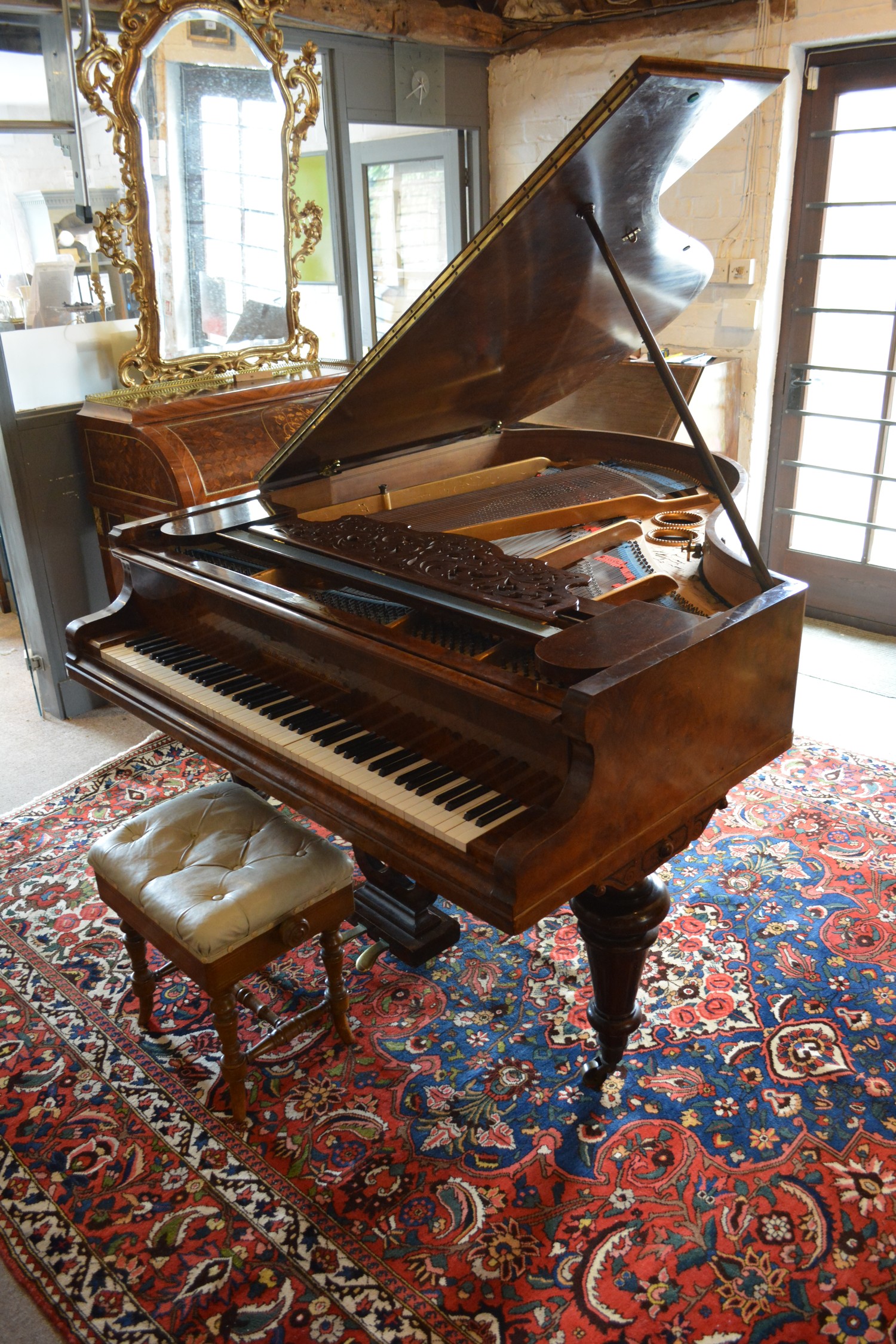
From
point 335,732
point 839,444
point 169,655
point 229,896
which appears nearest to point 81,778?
point 169,655

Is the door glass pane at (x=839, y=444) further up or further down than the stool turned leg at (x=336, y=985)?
further up

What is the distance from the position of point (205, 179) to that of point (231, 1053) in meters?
3.33

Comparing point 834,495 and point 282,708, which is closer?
point 282,708

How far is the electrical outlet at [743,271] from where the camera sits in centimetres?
459

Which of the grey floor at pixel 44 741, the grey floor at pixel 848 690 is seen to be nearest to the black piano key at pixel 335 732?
the grey floor at pixel 44 741

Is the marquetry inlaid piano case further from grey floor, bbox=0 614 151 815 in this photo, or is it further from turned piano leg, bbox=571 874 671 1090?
turned piano leg, bbox=571 874 671 1090

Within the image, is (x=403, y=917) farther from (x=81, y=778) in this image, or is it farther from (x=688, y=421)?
(x=81, y=778)

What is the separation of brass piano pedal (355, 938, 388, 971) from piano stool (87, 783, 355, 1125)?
249mm

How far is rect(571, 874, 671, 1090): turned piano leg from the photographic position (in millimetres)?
2012

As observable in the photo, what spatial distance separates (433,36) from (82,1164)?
5.13 meters

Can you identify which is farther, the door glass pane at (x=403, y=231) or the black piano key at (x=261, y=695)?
the door glass pane at (x=403, y=231)

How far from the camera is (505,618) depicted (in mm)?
1948

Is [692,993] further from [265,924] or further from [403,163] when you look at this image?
[403,163]

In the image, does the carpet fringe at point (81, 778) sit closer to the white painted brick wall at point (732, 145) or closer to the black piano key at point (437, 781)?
the black piano key at point (437, 781)
